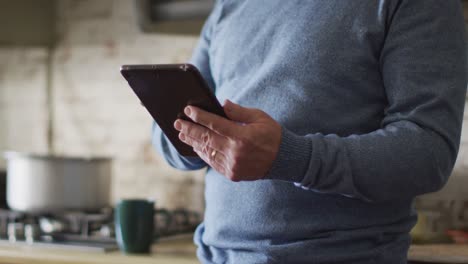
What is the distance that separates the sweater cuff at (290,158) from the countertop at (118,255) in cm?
61

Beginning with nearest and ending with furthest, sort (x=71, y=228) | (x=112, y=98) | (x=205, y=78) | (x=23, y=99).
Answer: (x=205, y=78) → (x=71, y=228) → (x=112, y=98) → (x=23, y=99)

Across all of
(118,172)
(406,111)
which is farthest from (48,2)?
(406,111)

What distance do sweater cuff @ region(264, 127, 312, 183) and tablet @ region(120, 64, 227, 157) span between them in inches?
3.5

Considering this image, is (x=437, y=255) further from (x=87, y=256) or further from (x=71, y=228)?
(x=71, y=228)

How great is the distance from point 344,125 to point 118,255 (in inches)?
32.5

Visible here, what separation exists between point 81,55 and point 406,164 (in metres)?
1.78

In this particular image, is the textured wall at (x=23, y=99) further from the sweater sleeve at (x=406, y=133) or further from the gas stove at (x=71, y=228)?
the sweater sleeve at (x=406, y=133)

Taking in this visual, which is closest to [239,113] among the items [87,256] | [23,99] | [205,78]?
[205,78]

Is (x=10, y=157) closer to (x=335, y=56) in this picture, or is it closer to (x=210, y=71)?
(x=210, y=71)

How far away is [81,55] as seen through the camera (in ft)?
8.66

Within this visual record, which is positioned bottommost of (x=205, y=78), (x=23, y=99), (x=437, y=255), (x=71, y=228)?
(x=71, y=228)

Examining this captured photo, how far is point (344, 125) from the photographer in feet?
3.74

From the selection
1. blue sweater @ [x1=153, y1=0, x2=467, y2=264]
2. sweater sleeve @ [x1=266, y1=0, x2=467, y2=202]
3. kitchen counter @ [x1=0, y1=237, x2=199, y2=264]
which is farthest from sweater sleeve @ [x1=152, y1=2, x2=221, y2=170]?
sweater sleeve @ [x1=266, y1=0, x2=467, y2=202]

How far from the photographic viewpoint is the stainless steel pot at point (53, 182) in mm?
2119
